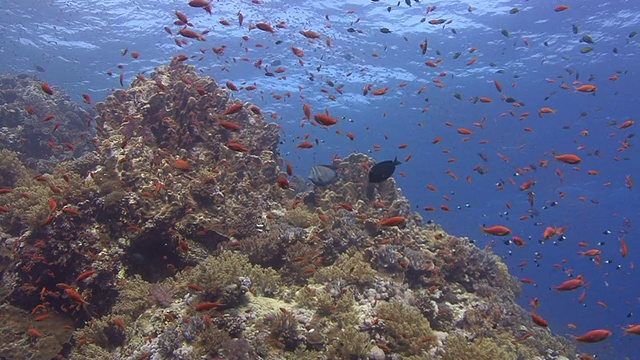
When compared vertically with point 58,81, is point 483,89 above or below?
above

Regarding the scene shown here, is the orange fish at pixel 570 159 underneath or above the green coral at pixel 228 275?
above

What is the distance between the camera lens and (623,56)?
28734 mm

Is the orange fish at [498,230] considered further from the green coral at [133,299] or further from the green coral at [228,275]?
the green coral at [133,299]

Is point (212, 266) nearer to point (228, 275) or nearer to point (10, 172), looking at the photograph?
point (228, 275)

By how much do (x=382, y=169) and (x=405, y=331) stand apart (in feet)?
10.6

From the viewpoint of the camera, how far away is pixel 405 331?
6082mm

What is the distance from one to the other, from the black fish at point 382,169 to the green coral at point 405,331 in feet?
8.90

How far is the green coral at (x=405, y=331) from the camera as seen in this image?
19.6 feet

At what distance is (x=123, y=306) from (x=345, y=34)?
29084 millimetres

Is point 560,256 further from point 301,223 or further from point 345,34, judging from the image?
point 301,223

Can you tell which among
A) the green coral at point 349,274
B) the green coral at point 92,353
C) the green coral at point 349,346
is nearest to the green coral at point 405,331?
the green coral at point 349,346

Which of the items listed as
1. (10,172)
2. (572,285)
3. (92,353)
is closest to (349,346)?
(92,353)

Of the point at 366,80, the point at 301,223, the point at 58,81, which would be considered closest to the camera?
the point at 301,223

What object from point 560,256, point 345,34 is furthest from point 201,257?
point 560,256
